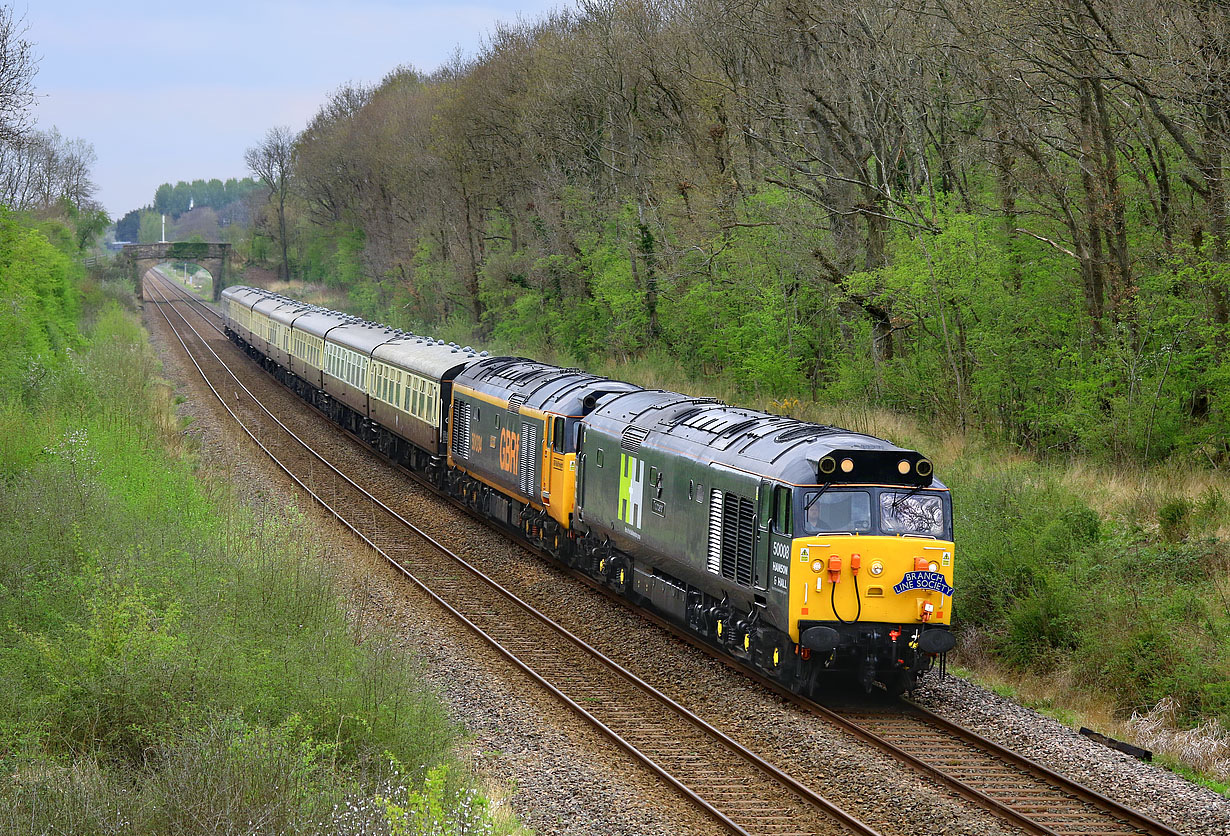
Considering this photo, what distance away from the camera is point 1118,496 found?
18.0 meters

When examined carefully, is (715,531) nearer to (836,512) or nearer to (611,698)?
(836,512)

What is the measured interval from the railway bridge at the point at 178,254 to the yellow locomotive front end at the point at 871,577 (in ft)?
335

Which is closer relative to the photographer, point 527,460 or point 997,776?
point 997,776

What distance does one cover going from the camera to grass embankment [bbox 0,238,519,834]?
25.2 feet

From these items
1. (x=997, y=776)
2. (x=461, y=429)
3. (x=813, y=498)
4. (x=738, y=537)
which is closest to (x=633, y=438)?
(x=738, y=537)

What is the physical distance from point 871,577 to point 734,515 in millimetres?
1987

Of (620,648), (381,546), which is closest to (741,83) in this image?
(381,546)

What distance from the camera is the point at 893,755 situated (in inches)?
466

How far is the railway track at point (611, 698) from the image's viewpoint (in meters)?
10.5

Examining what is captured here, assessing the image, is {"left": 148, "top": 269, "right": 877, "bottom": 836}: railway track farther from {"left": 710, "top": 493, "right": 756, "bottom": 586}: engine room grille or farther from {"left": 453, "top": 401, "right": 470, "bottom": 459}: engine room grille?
{"left": 453, "top": 401, "right": 470, "bottom": 459}: engine room grille

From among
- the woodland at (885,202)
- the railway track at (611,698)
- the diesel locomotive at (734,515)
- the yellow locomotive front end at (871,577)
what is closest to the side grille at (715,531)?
the diesel locomotive at (734,515)

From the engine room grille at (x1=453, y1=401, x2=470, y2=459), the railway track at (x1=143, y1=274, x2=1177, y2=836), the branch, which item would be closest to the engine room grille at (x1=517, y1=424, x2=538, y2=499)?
the engine room grille at (x1=453, y1=401, x2=470, y2=459)

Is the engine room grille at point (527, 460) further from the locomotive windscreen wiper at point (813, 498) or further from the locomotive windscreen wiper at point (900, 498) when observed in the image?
the locomotive windscreen wiper at point (900, 498)

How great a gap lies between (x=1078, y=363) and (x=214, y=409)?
92.3 feet
